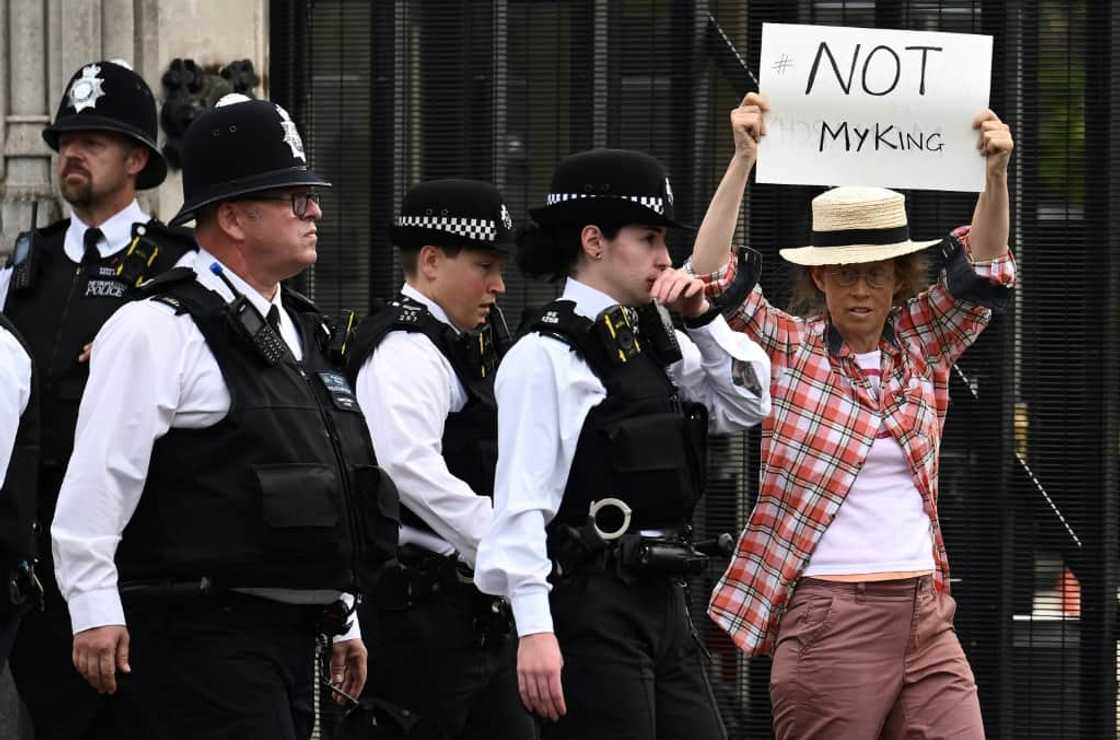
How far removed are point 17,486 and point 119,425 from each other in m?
0.60

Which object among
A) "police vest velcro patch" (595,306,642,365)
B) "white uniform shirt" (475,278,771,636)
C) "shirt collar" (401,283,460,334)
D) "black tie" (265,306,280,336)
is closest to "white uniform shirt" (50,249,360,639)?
"black tie" (265,306,280,336)

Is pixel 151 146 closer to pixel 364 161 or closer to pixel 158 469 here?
pixel 364 161

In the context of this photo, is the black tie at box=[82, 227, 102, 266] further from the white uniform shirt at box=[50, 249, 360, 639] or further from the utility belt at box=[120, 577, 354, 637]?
the utility belt at box=[120, 577, 354, 637]

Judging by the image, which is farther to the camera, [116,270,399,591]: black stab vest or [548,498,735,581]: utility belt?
[548,498,735,581]: utility belt

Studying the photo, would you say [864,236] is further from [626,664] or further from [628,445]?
[626,664]

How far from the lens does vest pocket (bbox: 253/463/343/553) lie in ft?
17.3

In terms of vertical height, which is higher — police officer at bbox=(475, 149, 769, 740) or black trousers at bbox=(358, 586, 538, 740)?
police officer at bbox=(475, 149, 769, 740)

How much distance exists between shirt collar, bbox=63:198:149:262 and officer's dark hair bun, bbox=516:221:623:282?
1610 millimetres

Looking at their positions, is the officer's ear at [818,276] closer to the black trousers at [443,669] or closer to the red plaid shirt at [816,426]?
the red plaid shirt at [816,426]

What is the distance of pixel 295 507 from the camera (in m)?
5.29

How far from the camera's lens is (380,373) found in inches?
261

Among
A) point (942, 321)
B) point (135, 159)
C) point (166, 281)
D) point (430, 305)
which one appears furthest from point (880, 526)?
point (135, 159)

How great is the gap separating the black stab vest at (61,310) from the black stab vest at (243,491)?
1.48 meters

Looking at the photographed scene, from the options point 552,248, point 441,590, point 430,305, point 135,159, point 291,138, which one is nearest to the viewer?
point 291,138
